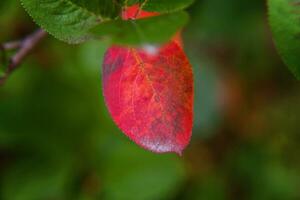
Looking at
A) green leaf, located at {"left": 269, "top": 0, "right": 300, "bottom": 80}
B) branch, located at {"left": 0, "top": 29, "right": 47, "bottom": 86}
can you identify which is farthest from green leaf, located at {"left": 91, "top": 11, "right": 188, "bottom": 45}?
branch, located at {"left": 0, "top": 29, "right": 47, "bottom": 86}

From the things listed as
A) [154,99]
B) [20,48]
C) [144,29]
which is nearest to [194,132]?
[20,48]

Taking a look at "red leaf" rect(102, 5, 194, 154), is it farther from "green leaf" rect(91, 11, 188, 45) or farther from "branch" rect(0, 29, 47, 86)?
"branch" rect(0, 29, 47, 86)

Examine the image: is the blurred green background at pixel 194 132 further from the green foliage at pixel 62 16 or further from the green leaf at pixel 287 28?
the green leaf at pixel 287 28

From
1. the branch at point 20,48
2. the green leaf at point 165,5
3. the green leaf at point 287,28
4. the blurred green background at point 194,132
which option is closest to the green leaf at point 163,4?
the green leaf at point 165,5

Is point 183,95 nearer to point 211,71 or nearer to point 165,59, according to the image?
point 165,59

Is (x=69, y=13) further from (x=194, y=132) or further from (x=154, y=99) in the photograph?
(x=194, y=132)

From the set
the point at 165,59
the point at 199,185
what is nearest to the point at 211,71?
the point at 199,185
